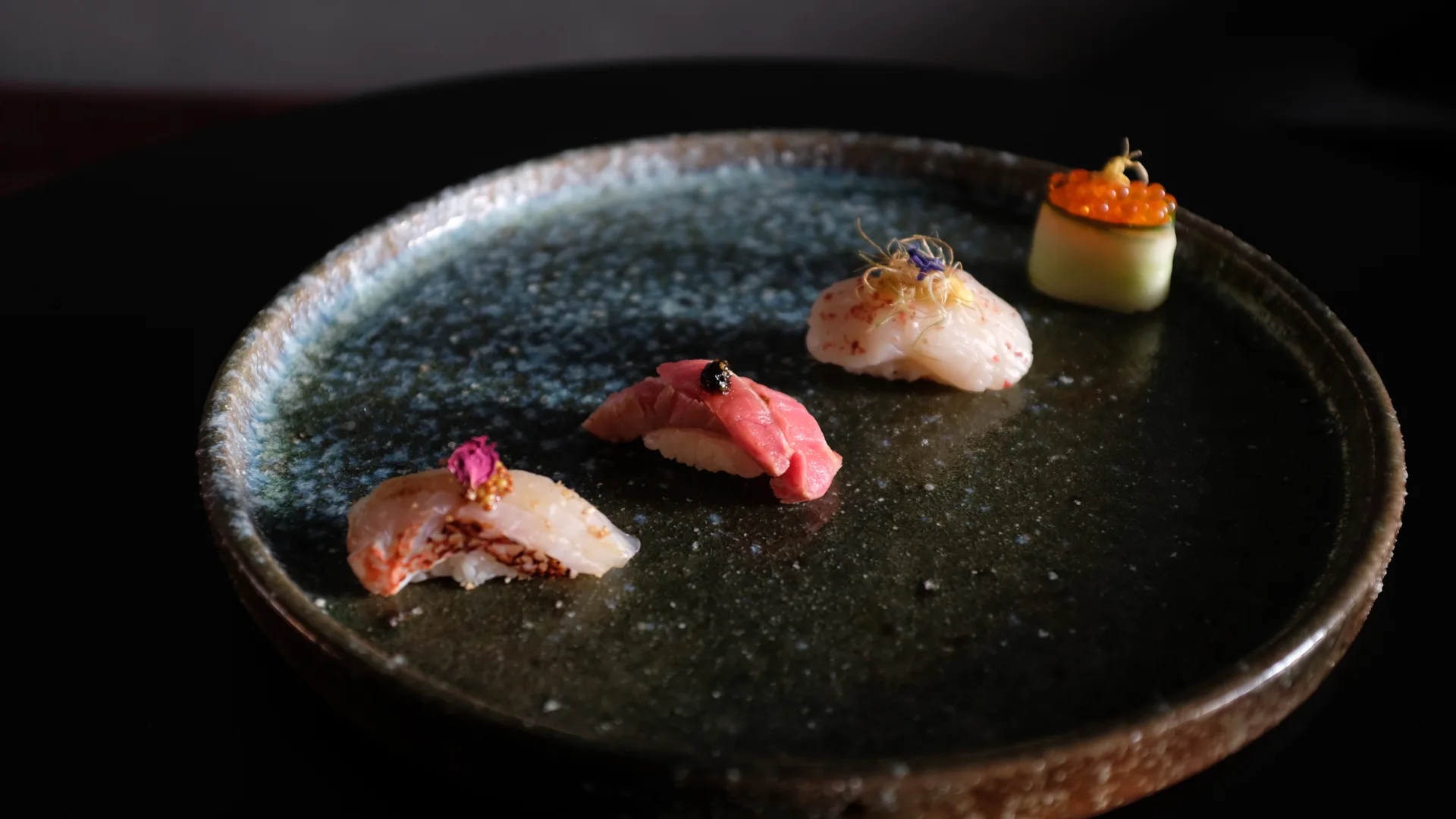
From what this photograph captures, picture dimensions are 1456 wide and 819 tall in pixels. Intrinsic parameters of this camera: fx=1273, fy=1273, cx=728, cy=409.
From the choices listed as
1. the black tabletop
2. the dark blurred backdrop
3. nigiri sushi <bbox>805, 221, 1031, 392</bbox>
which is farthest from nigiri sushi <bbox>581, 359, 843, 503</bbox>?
the dark blurred backdrop

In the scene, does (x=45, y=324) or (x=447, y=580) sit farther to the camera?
(x=45, y=324)

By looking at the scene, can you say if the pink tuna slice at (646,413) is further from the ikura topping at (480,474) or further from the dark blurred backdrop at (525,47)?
the dark blurred backdrop at (525,47)

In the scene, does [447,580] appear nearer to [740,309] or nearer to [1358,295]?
[740,309]

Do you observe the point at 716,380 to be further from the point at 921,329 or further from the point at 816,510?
the point at 921,329

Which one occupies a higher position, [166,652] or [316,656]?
[316,656]

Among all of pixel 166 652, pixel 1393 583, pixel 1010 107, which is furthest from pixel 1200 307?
pixel 166 652

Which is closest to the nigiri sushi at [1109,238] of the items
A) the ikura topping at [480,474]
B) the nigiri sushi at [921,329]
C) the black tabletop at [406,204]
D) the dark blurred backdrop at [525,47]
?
the nigiri sushi at [921,329]
